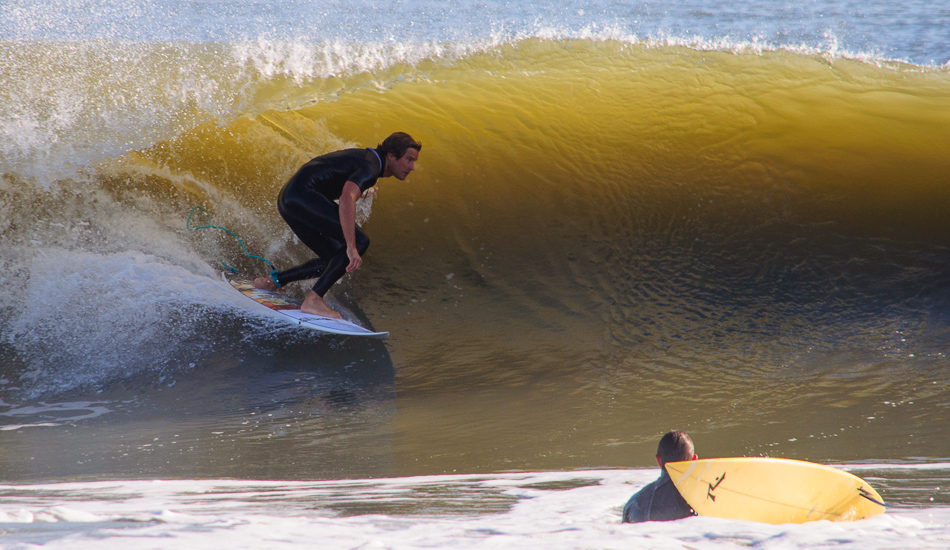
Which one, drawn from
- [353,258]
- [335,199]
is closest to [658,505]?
[353,258]

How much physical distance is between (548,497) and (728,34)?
30.7 ft

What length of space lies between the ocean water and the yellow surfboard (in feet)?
0.17

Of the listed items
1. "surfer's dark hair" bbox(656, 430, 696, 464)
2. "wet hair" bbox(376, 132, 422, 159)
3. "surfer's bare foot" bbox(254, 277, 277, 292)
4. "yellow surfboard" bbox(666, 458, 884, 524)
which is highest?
"wet hair" bbox(376, 132, 422, 159)

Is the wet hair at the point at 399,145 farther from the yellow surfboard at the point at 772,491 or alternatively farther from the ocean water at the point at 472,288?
the yellow surfboard at the point at 772,491

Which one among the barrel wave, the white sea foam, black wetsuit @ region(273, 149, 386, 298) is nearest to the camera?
the white sea foam

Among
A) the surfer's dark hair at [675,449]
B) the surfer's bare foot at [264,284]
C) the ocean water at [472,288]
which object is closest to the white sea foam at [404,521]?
the ocean water at [472,288]

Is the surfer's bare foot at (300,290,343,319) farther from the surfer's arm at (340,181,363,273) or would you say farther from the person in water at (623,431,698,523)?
the person in water at (623,431,698,523)

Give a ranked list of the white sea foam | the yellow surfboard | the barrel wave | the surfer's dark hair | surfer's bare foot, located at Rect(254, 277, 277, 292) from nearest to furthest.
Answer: the white sea foam → the yellow surfboard → the surfer's dark hair → the barrel wave → surfer's bare foot, located at Rect(254, 277, 277, 292)

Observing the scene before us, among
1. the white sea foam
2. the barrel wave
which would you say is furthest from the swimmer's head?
the white sea foam

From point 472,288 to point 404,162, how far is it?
1.19 m

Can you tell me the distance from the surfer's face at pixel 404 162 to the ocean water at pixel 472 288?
3.40 ft

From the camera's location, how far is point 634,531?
141 centimetres

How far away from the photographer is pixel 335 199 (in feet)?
12.3

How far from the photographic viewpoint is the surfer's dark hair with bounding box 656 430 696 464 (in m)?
1.60
